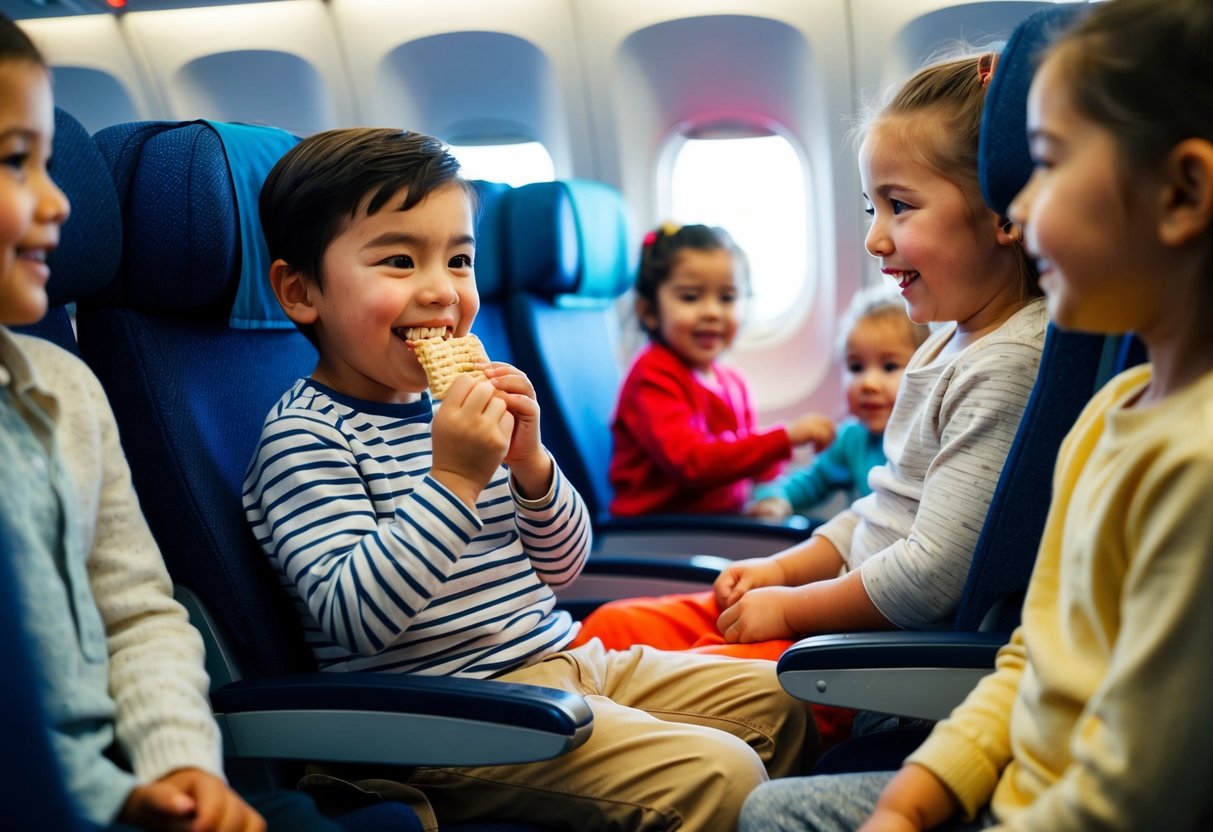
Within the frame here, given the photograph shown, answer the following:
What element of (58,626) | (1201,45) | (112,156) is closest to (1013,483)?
(1201,45)

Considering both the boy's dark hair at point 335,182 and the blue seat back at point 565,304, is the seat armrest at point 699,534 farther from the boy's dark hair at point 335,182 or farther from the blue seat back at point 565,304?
the boy's dark hair at point 335,182

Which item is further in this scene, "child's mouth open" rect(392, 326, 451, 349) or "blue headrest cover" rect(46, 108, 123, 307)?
"child's mouth open" rect(392, 326, 451, 349)

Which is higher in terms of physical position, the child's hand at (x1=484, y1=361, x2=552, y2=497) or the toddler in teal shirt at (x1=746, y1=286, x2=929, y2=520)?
the child's hand at (x1=484, y1=361, x2=552, y2=497)

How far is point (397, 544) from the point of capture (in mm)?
1403

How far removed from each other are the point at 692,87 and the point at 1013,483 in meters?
3.09

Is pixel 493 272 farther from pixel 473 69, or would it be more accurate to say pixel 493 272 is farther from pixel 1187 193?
pixel 1187 193

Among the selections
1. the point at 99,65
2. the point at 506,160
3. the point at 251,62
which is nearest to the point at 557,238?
the point at 506,160

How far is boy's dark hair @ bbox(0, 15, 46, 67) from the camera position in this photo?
3.54ft

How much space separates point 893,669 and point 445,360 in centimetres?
73

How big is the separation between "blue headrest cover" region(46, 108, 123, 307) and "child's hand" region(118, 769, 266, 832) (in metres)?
0.64

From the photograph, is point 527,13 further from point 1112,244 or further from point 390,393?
point 1112,244

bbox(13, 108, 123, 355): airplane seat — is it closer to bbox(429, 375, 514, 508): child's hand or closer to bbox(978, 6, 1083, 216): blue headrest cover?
bbox(429, 375, 514, 508): child's hand

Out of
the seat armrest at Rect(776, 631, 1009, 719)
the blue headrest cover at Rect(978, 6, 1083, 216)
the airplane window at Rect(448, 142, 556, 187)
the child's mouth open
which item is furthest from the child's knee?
the airplane window at Rect(448, 142, 556, 187)

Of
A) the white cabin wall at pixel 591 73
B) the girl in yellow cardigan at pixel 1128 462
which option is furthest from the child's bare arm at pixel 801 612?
the white cabin wall at pixel 591 73
